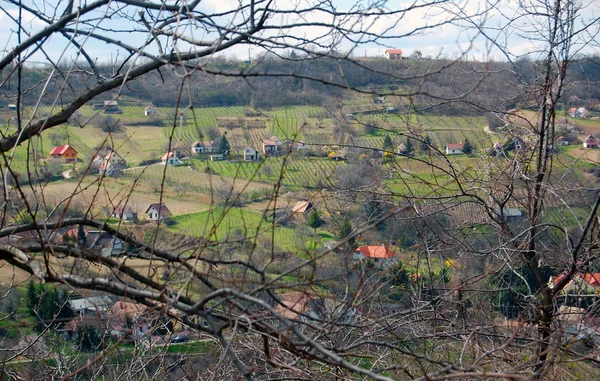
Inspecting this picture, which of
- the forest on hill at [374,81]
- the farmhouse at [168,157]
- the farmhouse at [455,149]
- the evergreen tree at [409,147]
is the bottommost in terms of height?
the farmhouse at [455,149]

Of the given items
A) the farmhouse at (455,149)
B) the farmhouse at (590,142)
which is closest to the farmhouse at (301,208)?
the farmhouse at (455,149)

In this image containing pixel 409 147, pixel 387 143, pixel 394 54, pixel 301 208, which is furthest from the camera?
pixel 387 143

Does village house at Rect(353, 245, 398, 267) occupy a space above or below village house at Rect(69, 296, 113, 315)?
above

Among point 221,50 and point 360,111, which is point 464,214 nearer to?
point 360,111

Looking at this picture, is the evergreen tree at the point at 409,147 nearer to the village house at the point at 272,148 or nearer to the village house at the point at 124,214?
the village house at the point at 272,148

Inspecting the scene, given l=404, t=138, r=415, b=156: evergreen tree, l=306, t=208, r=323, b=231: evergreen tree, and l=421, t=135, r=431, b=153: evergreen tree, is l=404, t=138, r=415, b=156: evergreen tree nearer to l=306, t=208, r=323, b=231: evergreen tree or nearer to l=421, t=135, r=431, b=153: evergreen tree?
l=421, t=135, r=431, b=153: evergreen tree

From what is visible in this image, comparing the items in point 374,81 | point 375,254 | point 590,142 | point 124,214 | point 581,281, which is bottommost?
point 581,281

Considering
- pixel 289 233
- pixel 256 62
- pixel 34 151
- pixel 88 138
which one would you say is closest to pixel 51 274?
pixel 34 151

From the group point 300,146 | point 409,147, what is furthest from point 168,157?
point 409,147

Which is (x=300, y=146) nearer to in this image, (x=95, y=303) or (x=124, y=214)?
(x=124, y=214)

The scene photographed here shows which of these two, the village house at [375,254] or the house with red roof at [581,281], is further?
the house with red roof at [581,281]

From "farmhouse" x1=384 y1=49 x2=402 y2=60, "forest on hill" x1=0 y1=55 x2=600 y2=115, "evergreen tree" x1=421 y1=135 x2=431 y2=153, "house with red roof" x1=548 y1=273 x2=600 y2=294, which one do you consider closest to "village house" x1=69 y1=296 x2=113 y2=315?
"forest on hill" x1=0 y1=55 x2=600 y2=115
